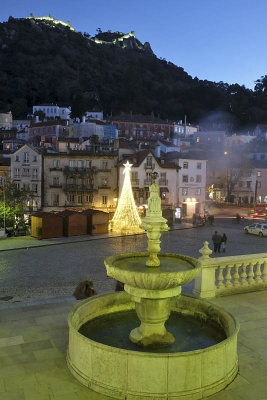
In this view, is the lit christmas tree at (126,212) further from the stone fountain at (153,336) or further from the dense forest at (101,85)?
the dense forest at (101,85)

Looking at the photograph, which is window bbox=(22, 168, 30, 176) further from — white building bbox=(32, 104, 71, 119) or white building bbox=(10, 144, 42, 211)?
white building bbox=(32, 104, 71, 119)

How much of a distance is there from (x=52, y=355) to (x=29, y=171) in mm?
49155

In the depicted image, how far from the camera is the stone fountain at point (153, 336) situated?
569cm

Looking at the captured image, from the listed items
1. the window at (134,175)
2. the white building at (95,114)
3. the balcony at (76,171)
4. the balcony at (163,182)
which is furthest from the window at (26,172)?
the white building at (95,114)

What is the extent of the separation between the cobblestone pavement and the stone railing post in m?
6.94

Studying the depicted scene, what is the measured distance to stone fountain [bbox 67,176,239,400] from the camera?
569 centimetres

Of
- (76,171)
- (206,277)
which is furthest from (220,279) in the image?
(76,171)

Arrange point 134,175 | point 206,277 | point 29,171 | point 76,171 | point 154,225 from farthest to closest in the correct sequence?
point 29,171 < point 134,175 < point 76,171 < point 206,277 < point 154,225

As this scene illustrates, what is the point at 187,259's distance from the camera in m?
8.07

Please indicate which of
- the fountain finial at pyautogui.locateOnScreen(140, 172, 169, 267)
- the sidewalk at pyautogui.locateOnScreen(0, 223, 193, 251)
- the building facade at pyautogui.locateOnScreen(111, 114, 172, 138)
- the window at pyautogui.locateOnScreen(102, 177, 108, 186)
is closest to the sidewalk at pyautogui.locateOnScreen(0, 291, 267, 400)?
the fountain finial at pyautogui.locateOnScreen(140, 172, 169, 267)

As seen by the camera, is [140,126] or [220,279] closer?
[220,279]

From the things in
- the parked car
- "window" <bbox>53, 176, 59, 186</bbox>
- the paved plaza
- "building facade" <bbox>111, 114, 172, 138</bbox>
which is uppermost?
"building facade" <bbox>111, 114, 172, 138</bbox>

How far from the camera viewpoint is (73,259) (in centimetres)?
2523

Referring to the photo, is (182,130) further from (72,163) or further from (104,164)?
(72,163)
